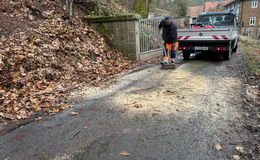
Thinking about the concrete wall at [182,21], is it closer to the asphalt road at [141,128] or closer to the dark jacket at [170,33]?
the dark jacket at [170,33]

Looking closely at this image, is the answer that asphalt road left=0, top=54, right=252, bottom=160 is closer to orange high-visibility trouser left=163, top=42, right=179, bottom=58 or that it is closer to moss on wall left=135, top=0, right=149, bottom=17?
orange high-visibility trouser left=163, top=42, right=179, bottom=58

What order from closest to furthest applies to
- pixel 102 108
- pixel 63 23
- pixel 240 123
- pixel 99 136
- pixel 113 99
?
pixel 99 136 → pixel 240 123 → pixel 102 108 → pixel 113 99 → pixel 63 23

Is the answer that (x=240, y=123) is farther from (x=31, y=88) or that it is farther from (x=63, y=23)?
(x=63, y=23)

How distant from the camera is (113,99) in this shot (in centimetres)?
464

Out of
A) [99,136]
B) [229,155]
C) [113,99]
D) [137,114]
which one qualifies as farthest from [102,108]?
[229,155]

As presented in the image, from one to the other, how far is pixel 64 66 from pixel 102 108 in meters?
2.66

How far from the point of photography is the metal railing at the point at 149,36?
915 cm

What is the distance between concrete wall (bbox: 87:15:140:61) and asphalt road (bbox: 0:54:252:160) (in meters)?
3.73

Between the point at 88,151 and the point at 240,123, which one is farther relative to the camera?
the point at 240,123

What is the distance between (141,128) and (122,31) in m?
6.06

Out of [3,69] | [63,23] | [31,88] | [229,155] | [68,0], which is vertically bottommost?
[229,155]

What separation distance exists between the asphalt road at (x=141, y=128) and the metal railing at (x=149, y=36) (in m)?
4.31

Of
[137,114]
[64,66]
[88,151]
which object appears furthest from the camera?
[64,66]

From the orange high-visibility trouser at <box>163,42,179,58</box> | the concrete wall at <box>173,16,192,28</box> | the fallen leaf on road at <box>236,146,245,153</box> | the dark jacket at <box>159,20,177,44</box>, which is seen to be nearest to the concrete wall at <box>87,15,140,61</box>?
the dark jacket at <box>159,20,177,44</box>
